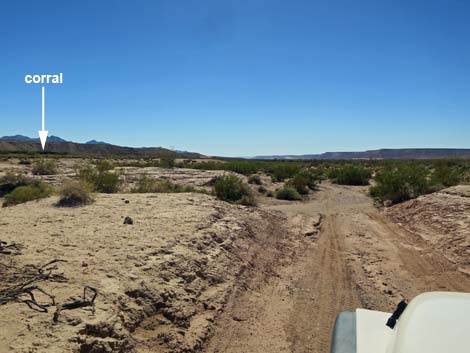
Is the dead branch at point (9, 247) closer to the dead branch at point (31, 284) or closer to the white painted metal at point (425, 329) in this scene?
the dead branch at point (31, 284)

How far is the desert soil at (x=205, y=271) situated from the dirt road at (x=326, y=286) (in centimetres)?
3

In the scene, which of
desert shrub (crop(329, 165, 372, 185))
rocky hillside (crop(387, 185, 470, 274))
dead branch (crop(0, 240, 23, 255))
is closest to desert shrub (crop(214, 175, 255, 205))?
rocky hillside (crop(387, 185, 470, 274))

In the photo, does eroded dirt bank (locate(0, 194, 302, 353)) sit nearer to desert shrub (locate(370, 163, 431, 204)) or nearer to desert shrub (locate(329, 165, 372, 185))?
desert shrub (locate(370, 163, 431, 204))

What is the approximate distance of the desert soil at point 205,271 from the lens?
5.53 m

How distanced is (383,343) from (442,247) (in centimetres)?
998

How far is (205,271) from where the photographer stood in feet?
26.8

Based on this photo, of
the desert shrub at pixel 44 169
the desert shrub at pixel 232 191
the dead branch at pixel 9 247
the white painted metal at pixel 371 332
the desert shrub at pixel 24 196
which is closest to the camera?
the white painted metal at pixel 371 332

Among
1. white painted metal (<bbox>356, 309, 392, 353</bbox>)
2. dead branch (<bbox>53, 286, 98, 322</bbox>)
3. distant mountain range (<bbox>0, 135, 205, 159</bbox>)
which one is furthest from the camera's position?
distant mountain range (<bbox>0, 135, 205, 159</bbox>)

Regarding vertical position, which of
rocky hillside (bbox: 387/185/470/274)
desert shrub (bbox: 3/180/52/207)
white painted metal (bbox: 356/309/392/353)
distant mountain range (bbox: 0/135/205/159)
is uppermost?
distant mountain range (bbox: 0/135/205/159)

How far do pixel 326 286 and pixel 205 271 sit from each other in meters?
2.38

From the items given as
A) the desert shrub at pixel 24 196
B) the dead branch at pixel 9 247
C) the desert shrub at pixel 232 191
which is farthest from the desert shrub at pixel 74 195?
the desert shrub at pixel 232 191

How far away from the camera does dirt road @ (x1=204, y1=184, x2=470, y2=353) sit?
20.3 ft

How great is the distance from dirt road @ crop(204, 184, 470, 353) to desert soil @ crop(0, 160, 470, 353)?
3cm

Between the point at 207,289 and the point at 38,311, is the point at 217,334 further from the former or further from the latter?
the point at 38,311
